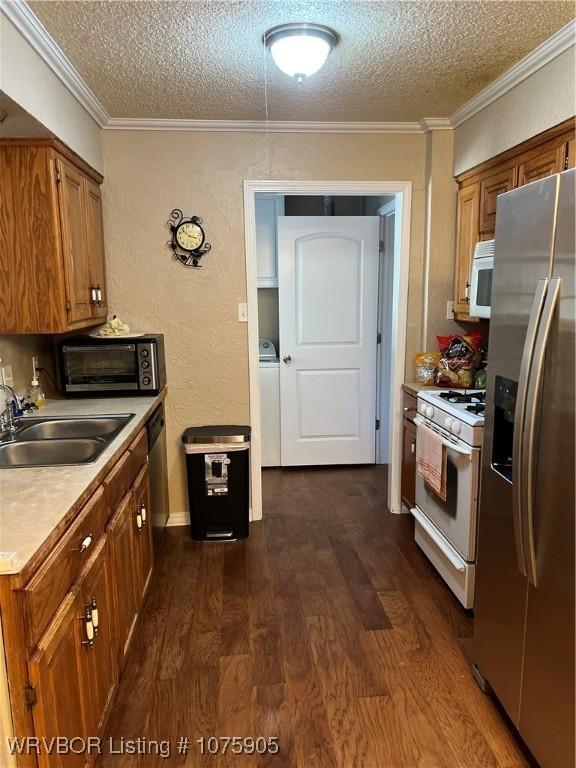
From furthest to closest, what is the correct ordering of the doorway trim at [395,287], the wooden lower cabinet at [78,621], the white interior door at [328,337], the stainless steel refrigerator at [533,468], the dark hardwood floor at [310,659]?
the white interior door at [328,337] → the doorway trim at [395,287] → the dark hardwood floor at [310,659] → the stainless steel refrigerator at [533,468] → the wooden lower cabinet at [78,621]

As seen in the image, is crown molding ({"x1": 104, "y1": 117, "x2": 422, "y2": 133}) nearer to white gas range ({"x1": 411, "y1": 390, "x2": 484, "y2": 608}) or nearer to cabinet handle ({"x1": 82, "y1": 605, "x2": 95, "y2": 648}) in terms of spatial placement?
white gas range ({"x1": 411, "y1": 390, "x2": 484, "y2": 608})

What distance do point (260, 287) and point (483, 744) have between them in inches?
136

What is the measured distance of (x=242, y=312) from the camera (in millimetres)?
3318

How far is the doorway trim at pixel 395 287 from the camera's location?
324 cm

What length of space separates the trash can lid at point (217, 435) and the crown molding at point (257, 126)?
5.91ft

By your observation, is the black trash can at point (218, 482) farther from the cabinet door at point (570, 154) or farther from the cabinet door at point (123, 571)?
the cabinet door at point (570, 154)

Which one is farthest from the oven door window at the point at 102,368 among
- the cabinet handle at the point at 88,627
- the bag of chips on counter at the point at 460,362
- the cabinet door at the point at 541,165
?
the cabinet door at the point at 541,165

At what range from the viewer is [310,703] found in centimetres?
195

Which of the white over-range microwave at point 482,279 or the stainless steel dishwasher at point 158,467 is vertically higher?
the white over-range microwave at point 482,279

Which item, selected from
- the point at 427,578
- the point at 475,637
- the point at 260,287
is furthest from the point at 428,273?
the point at 475,637

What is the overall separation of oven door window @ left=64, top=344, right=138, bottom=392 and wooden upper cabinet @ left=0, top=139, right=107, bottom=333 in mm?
429

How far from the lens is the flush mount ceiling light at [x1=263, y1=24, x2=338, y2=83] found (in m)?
2.02

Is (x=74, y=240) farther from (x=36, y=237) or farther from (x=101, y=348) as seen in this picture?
(x=101, y=348)

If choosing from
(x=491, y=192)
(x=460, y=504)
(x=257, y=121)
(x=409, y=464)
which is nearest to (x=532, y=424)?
(x=460, y=504)
